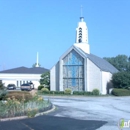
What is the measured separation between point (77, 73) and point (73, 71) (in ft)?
2.57

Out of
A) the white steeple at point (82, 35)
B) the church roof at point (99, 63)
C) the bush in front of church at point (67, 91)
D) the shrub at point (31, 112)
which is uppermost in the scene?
the white steeple at point (82, 35)

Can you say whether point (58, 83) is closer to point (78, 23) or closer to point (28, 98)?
point (78, 23)

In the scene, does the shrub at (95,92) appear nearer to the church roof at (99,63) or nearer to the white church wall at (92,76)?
the white church wall at (92,76)

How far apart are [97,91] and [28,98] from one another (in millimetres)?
25661

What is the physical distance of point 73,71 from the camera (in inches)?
1863

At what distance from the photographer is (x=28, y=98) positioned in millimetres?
20094

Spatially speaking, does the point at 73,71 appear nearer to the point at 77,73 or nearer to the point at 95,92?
the point at 77,73

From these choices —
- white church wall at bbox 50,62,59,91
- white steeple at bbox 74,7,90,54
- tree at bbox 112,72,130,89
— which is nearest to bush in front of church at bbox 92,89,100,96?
tree at bbox 112,72,130,89

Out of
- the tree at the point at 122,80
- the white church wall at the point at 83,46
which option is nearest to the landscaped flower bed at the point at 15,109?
the tree at the point at 122,80

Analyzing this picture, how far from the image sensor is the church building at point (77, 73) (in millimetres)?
46125

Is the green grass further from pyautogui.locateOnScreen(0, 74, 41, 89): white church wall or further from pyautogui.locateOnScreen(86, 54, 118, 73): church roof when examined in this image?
pyautogui.locateOnScreen(0, 74, 41, 89): white church wall

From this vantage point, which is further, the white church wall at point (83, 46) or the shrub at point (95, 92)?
the white church wall at point (83, 46)

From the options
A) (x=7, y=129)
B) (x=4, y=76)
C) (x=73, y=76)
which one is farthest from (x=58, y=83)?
(x=7, y=129)

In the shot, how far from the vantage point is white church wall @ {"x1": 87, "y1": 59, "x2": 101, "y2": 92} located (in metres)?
46.1
